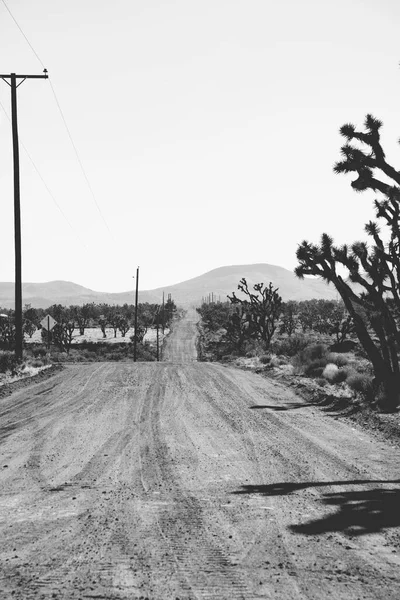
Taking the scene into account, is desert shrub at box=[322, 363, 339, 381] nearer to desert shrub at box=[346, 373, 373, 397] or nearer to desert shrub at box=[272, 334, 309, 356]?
desert shrub at box=[346, 373, 373, 397]

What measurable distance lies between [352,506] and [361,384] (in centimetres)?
1054

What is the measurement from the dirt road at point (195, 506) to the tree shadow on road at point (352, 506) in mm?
22

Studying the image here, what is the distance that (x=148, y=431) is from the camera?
37.1 ft

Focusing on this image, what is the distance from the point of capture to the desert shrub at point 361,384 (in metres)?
15.9

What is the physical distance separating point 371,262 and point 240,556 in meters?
13.3

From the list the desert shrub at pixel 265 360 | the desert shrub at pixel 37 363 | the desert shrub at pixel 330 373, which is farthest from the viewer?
the desert shrub at pixel 265 360

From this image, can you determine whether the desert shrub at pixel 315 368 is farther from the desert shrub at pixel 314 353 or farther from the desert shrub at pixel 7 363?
the desert shrub at pixel 7 363

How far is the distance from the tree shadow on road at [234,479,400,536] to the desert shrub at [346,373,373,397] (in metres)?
8.51

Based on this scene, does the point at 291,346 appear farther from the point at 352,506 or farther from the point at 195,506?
the point at 195,506

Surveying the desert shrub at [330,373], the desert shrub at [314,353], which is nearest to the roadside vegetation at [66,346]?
the desert shrub at [330,373]

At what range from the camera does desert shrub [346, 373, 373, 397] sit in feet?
52.2

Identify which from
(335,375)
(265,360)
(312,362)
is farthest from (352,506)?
(265,360)

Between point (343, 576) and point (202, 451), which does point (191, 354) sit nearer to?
point (202, 451)

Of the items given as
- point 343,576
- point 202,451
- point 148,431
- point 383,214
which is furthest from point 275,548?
point 383,214
